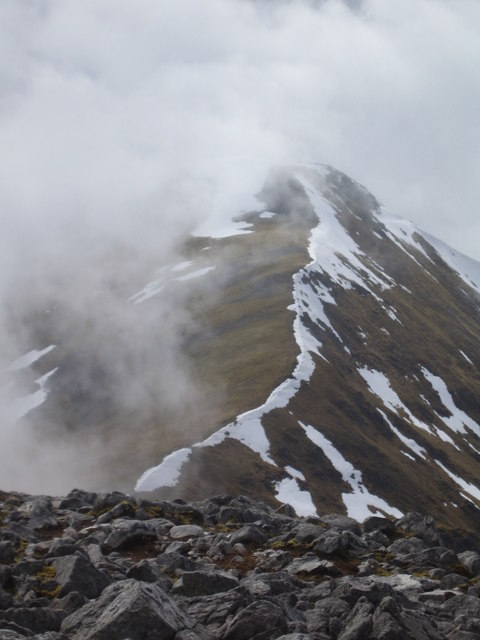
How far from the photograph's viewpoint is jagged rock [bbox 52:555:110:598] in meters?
16.8

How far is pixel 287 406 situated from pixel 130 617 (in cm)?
9775

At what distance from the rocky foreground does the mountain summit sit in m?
51.5

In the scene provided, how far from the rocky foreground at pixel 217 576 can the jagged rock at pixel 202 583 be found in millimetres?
23

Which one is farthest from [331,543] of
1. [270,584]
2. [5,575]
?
[5,575]

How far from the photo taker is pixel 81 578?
1705 centimetres

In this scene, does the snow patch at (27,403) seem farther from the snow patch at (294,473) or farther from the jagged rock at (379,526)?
the jagged rock at (379,526)

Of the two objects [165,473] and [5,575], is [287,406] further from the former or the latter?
[5,575]

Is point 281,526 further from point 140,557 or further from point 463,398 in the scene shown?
point 463,398

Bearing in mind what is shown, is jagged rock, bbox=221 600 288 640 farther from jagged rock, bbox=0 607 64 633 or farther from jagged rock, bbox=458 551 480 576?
jagged rock, bbox=458 551 480 576

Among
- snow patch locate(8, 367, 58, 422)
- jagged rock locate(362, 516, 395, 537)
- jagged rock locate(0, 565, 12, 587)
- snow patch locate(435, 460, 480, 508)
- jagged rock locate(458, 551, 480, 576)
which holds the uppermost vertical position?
snow patch locate(8, 367, 58, 422)

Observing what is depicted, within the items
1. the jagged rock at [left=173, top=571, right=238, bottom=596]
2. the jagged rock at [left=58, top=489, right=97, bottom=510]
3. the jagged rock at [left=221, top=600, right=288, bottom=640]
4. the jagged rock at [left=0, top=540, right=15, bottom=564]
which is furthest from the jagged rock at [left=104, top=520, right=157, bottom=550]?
the jagged rock at [left=221, top=600, right=288, bottom=640]

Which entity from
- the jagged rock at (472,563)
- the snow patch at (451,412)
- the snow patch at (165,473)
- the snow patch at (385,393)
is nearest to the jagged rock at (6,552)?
the jagged rock at (472,563)

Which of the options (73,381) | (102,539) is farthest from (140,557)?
(73,381)

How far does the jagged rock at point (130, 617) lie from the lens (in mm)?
13281
